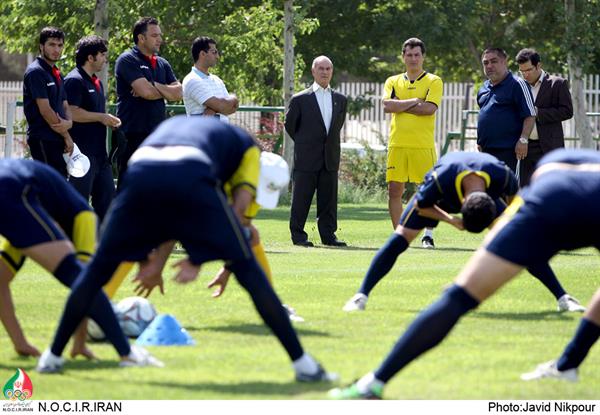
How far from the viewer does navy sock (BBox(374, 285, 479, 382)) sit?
7.38 metres

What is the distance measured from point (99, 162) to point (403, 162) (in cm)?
416

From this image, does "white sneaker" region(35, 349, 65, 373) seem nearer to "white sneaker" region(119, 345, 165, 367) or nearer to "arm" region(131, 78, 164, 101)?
"white sneaker" region(119, 345, 165, 367)

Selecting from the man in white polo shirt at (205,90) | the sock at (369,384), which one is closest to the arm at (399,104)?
the man in white polo shirt at (205,90)

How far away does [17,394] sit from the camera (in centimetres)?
776

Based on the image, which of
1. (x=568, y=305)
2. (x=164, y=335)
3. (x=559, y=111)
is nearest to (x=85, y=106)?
(x=559, y=111)

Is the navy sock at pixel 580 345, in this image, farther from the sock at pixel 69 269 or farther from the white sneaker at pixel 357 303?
the white sneaker at pixel 357 303

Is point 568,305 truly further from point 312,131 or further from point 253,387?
point 312,131

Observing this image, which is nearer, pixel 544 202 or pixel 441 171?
pixel 544 202

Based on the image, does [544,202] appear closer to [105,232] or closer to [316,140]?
[105,232]

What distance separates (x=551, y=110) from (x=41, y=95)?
6226 millimetres

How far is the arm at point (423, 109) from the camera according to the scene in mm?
17359

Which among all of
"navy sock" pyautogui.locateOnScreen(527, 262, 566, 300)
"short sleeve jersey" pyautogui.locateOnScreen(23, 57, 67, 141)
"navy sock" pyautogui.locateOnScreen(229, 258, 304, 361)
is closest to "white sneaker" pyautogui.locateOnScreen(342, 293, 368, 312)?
"navy sock" pyautogui.locateOnScreen(527, 262, 566, 300)

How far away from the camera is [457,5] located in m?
40.6

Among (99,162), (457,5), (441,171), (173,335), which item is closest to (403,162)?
(99,162)
